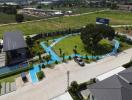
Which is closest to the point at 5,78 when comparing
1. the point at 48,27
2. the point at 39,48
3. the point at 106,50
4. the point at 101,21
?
the point at 39,48

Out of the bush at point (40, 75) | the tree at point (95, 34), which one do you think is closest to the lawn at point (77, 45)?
the tree at point (95, 34)

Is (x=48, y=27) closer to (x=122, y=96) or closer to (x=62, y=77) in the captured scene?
(x=62, y=77)

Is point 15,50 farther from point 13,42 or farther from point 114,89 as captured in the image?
point 114,89

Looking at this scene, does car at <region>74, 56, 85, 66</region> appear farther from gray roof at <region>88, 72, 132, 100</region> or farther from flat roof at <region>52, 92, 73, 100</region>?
gray roof at <region>88, 72, 132, 100</region>

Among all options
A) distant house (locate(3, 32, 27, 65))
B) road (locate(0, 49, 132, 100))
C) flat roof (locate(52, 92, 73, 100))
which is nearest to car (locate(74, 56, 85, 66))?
road (locate(0, 49, 132, 100))

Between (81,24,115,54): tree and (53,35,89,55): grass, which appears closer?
(81,24,115,54): tree

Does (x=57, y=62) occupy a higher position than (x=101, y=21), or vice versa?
(x=101, y=21)
